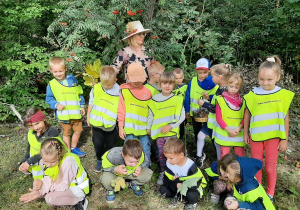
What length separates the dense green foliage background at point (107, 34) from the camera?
198 inches

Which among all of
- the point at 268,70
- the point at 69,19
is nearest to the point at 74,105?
the point at 69,19

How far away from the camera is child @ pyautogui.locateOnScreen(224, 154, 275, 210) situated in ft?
9.57

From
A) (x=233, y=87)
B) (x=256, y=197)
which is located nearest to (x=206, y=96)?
(x=233, y=87)

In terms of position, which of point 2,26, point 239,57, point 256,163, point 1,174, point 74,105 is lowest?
point 1,174

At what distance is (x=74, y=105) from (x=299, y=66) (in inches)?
236

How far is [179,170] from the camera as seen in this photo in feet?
11.3

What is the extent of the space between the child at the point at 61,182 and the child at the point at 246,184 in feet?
5.96

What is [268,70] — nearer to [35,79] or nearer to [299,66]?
[299,66]

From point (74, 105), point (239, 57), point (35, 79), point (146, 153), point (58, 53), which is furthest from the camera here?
point (239, 57)

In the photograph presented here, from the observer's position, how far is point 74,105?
4.39 metres

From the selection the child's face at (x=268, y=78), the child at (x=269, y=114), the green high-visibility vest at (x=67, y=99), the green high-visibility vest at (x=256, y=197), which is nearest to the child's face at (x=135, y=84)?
the green high-visibility vest at (x=67, y=99)

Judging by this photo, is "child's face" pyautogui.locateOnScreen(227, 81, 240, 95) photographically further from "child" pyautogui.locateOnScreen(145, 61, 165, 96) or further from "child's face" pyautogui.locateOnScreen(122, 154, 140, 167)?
"child's face" pyautogui.locateOnScreen(122, 154, 140, 167)

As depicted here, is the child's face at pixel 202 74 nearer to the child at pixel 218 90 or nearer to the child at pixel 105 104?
the child at pixel 218 90

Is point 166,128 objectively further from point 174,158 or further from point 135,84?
point 135,84
